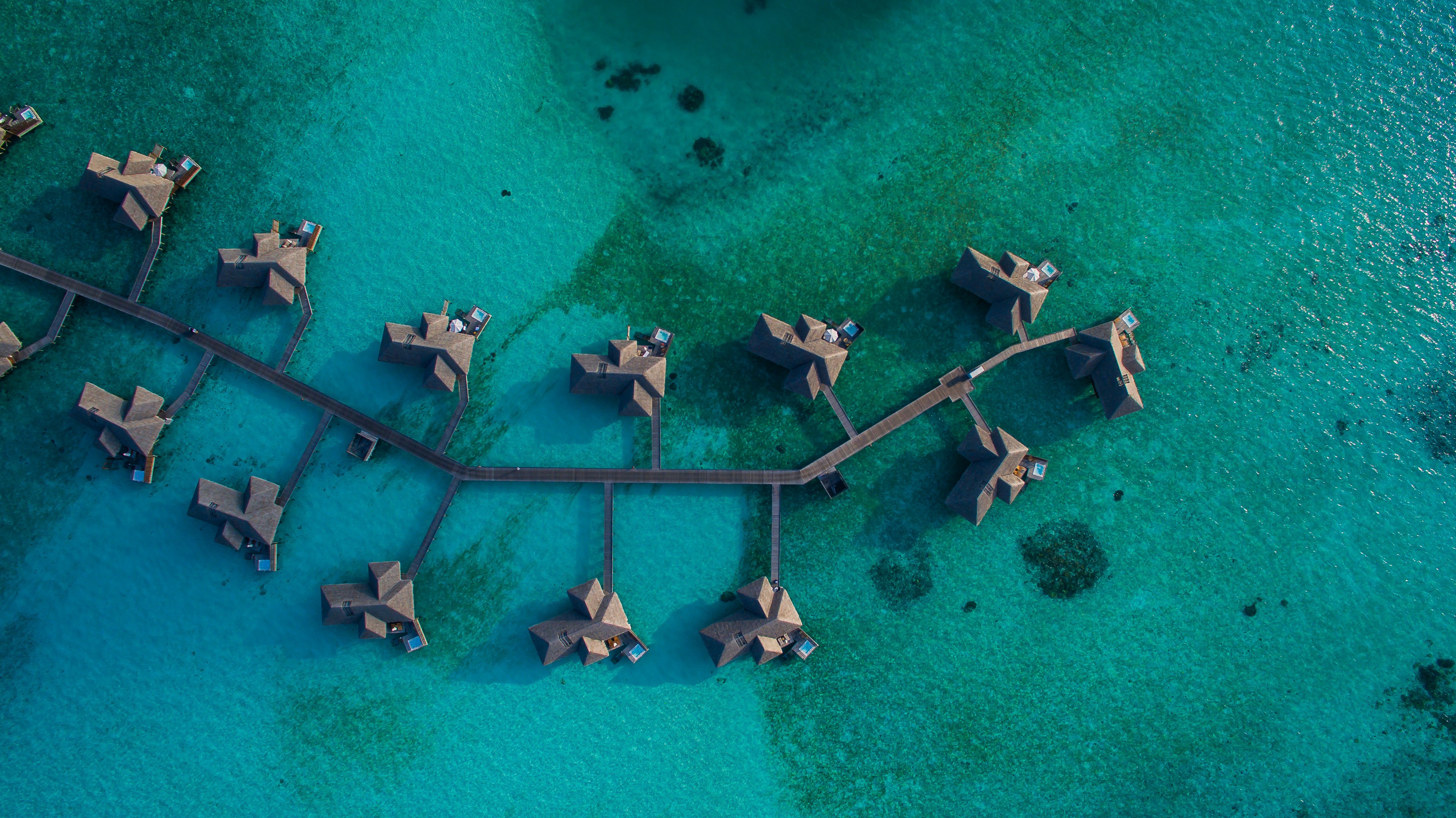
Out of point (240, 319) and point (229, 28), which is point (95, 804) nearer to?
point (240, 319)

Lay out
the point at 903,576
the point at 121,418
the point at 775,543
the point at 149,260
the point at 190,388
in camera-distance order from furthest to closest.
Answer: the point at 903,576
the point at 775,543
the point at 190,388
the point at 149,260
the point at 121,418

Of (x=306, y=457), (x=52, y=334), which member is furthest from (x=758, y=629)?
(x=52, y=334)

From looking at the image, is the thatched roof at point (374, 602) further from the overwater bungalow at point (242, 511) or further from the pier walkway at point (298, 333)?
the pier walkway at point (298, 333)

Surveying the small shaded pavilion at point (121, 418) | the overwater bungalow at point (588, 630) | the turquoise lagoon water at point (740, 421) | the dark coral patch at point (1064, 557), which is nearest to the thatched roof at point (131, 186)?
the turquoise lagoon water at point (740, 421)

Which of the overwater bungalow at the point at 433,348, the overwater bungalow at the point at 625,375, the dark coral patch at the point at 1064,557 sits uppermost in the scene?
the dark coral patch at the point at 1064,557

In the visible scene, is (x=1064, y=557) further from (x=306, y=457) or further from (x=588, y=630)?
(x=306, y=457)
